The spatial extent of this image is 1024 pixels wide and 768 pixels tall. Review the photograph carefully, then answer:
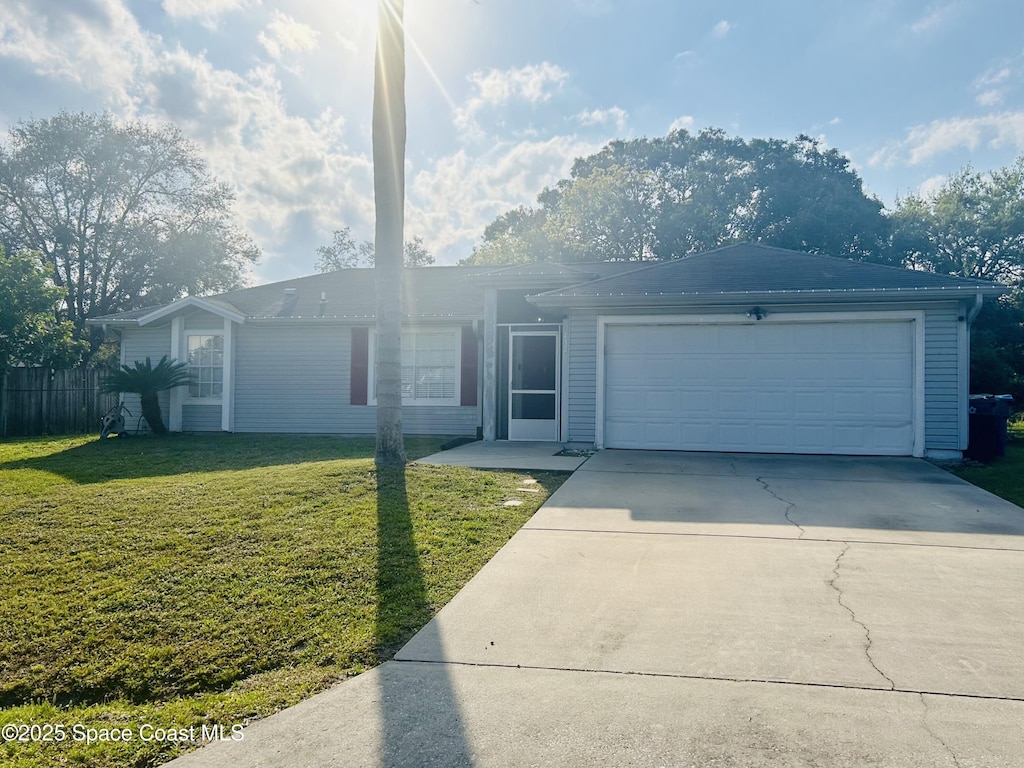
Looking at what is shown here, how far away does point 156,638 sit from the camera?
3.69 meters

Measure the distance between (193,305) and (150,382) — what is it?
1909mm

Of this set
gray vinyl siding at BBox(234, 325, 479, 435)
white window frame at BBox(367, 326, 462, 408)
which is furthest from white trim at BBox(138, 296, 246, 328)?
white window frame at BBox(367, 326, 462, 408)

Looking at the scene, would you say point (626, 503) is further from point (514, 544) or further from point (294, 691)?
point (294, 691)

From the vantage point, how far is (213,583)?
14.5 feet

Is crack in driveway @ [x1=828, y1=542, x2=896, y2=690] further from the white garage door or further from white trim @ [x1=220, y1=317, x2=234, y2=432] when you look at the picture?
white trim @ [x1=220, y1=317, x2=234, y2=432]

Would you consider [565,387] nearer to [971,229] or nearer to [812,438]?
[812,438]

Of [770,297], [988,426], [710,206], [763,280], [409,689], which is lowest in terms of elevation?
[409,689]

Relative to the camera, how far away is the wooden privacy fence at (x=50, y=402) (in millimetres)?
16609

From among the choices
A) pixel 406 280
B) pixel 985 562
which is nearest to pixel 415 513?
pixel 985 562

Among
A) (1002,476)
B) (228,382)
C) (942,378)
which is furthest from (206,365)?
(1002,476)

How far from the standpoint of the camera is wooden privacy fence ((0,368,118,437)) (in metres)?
16.6

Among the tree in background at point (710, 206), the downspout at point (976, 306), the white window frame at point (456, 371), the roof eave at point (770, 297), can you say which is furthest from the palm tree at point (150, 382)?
the tree in background at point (710, 206)

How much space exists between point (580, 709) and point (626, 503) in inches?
168

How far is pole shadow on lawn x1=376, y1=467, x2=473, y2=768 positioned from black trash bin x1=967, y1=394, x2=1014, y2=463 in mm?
9891
